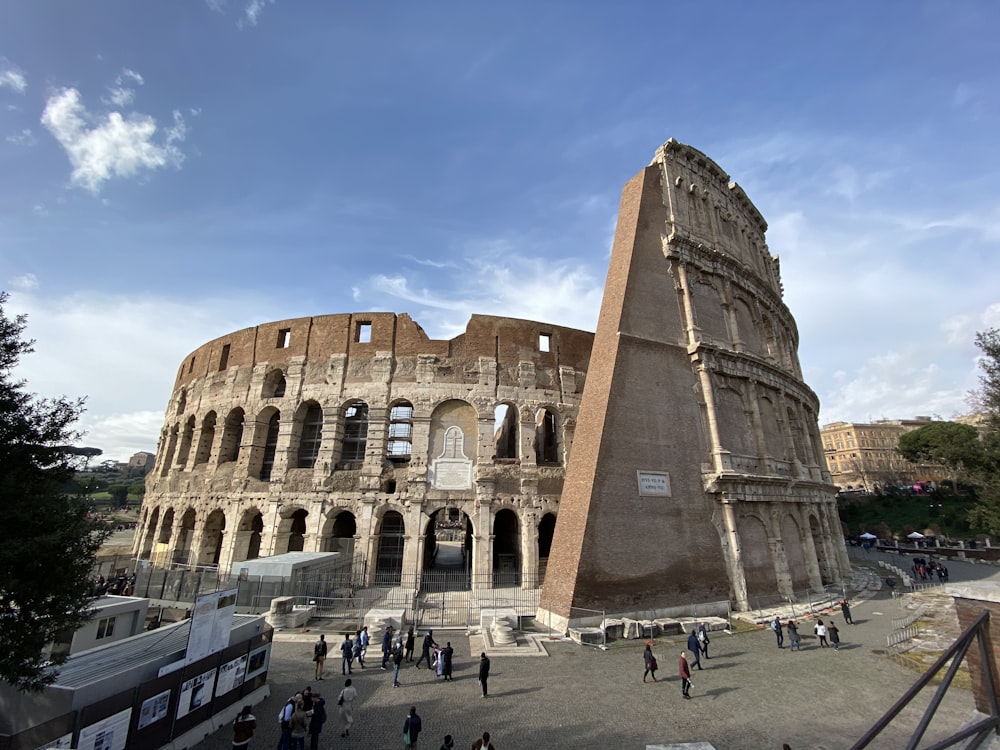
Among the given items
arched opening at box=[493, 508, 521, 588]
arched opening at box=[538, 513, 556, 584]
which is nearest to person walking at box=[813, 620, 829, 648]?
arched opening at box=[493, 508, 521, 588]

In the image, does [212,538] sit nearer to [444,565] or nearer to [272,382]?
[272,382]

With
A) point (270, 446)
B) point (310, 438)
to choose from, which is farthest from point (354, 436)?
point (270, 446)

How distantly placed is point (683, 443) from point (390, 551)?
16174 millimetres

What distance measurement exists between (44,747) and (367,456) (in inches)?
664

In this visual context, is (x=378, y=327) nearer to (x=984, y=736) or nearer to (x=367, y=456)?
(x=367, y=456)

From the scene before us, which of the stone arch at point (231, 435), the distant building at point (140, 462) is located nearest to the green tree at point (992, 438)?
the stone arch at point (231, 435)

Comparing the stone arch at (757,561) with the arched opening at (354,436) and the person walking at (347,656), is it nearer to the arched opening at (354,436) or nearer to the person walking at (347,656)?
the person walking at (347,656)

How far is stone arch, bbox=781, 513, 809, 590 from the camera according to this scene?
20487 mm

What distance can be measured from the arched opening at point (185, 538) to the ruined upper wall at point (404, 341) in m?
9.11

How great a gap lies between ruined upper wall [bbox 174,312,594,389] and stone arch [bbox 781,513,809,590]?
41.2 feet

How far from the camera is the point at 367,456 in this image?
23.0 metres

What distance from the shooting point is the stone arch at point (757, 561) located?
18359 mm

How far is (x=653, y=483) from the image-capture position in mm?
17438

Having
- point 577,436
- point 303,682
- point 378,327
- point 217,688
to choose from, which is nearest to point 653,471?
point 577,436
